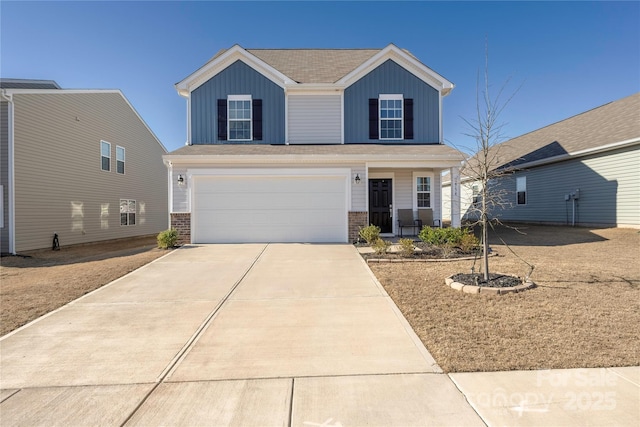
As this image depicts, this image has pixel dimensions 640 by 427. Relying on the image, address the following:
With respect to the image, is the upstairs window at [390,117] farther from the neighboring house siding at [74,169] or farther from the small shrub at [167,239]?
the neighboring house siding at [74,169]

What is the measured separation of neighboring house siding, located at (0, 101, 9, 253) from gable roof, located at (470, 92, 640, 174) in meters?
17.5

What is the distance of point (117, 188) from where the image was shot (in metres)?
17.1

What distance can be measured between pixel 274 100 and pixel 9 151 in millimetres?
9478

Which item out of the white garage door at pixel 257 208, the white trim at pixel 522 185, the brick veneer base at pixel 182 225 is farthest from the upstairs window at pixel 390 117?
the white trim at pixel 522 185

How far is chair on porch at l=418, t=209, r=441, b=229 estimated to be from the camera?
12875mm

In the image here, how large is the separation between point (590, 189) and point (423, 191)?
783 cm

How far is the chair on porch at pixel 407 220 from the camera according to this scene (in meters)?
12.7

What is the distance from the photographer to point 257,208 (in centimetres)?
1149

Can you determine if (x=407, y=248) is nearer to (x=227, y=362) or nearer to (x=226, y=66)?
(x=227, y=362)

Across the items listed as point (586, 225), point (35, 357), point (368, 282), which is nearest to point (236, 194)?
point (368, 282)

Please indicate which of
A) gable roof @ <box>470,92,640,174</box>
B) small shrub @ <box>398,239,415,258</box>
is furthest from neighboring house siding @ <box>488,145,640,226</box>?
small shrub @ <box>398,239,415,258</box>

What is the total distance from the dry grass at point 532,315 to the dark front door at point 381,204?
17.1 ft

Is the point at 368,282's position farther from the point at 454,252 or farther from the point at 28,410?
the point at 28,410

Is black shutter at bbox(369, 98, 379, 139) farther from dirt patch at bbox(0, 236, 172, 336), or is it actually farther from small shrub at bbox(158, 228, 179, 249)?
dirt patch at bbox(0, 236, 172, 336)
